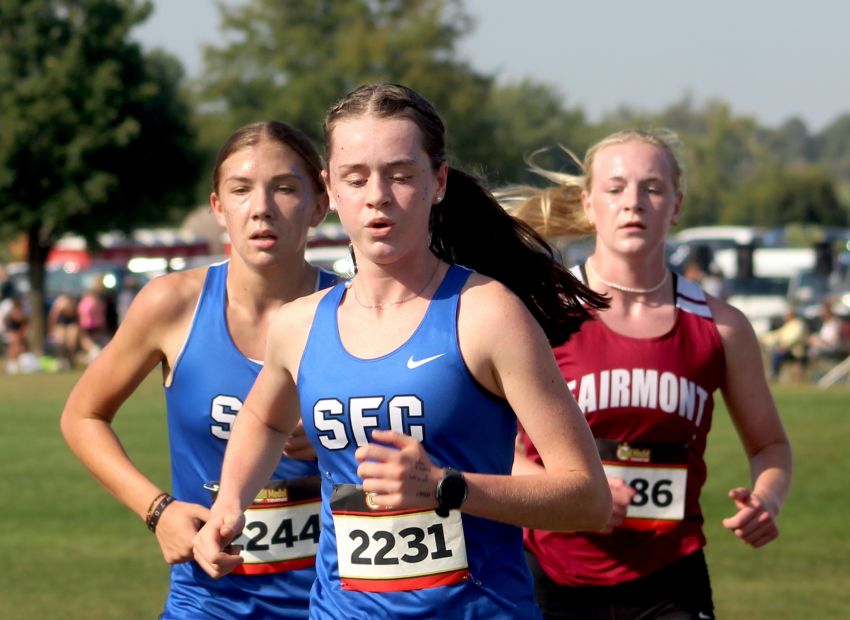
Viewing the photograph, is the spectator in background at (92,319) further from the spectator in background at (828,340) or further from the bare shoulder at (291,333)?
the bare shoulder at (291,333)

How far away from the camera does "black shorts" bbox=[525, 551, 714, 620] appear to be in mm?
4516

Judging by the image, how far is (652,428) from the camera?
462 cm

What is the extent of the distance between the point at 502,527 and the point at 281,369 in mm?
610

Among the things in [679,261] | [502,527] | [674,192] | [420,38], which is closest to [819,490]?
[674,192]

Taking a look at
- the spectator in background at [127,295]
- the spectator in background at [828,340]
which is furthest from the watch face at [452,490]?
the spectator in background at [127,295]

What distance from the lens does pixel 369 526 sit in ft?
10.3

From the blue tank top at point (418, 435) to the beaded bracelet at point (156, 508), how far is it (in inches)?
28.8

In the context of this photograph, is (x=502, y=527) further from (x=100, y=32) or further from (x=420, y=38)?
(x=420, y=38)

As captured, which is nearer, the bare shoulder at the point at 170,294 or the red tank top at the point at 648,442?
the bare shoulder at the point at 170,294

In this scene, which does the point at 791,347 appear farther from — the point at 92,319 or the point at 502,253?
the point at 502,253

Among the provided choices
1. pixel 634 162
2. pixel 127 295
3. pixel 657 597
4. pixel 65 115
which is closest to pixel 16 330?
pixel 127 295

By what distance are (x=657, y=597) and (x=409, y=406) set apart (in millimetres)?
1868

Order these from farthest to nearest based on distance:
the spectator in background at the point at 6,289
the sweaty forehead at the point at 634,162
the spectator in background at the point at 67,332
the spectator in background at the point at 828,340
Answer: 1. the spectator in background at the point at 6,289
2. the spectator in background at the point at 67,332
3. the spectator in background at the point at 828,340
4. the sweaty forehead at the point at 634,162

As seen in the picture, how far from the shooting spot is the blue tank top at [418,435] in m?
2.97
